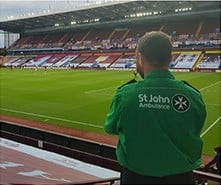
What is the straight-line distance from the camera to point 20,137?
11.2 meters

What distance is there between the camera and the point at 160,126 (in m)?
1.80

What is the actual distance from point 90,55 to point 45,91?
34.0 meters

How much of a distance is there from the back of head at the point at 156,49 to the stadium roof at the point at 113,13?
45.7 metres

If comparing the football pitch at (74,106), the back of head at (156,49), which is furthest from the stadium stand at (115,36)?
the back of head at (156,49)

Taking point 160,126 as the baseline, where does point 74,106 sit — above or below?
below

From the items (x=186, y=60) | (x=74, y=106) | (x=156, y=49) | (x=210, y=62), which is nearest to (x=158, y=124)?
(x=156, y=49)

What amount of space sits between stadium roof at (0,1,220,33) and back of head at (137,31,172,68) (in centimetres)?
4572

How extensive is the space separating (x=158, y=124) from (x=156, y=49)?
40 centimetres

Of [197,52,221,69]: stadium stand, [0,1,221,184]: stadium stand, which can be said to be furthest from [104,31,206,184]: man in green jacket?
[197,52,221,69]: stadium stand

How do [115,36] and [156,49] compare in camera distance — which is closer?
[156,49]

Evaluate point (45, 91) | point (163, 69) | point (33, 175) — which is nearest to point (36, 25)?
point (45, 91)

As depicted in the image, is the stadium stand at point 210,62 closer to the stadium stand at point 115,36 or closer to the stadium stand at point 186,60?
the stadium stand at point 115,36

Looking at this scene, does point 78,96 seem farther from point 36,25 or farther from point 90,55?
point 36,25

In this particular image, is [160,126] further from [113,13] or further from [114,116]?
[113,13]
